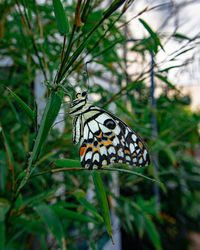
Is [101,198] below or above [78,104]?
below

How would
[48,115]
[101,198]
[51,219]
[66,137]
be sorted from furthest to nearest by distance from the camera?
[66,137] → [51,219] → [101,198] → [48,115]

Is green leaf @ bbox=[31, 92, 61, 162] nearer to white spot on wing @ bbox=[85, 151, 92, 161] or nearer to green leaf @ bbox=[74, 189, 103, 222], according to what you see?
white spot on wing @ bbox=[85, 151, 92, 161]

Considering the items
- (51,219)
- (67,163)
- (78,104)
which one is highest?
(78,104)

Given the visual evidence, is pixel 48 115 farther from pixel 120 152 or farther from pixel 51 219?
pixel 51 219

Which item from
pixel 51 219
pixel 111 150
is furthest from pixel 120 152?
pixel 51 219

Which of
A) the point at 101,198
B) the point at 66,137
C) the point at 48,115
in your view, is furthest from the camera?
the point at 66,137

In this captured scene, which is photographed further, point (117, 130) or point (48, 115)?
point (117, 130)

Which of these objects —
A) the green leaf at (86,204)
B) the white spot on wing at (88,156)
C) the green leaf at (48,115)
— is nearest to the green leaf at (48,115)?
the green leaf at (48,115)
